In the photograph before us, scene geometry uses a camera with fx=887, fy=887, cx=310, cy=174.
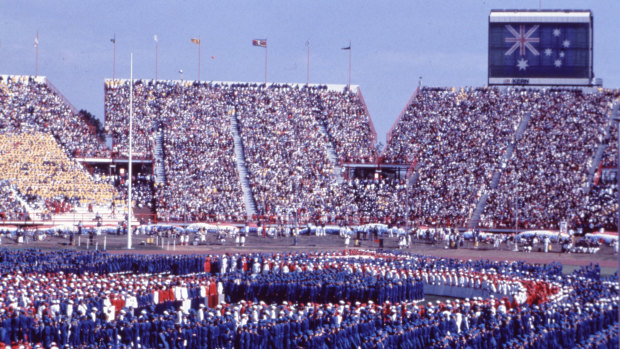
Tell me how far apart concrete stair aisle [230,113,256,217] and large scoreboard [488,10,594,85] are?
1803 centimetres

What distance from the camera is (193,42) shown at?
71.8m

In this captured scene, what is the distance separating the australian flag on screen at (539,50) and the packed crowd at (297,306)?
29.0 metres

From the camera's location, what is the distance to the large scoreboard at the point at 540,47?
59.3 m

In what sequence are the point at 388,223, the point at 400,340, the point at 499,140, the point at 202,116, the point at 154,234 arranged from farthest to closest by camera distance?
the point at 202,116 → the point at 499,140 → the point at 388,223 → the point at 154,234 → the point at 400,340

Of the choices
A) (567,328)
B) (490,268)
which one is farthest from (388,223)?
(567,328)

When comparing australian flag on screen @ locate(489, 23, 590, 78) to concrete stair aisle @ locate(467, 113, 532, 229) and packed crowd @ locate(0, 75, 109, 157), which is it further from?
packed crowd @ locate(0, 75, 109, 157)

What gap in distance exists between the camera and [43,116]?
6291cm

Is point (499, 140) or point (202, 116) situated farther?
point (202, 116)

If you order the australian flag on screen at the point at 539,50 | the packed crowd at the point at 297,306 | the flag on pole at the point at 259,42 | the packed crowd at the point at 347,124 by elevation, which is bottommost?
the packed crowd at the point at 297,306

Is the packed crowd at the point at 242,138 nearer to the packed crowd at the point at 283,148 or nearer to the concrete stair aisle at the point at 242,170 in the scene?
the packed crowd at the point at 283,148

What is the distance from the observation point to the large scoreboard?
2334 inches

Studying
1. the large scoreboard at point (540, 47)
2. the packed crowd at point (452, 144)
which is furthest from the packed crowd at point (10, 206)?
the large scoreboard at point (540, 47)

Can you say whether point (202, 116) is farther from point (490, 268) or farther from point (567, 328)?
point (567, 328)

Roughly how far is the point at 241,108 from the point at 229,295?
3891cm
